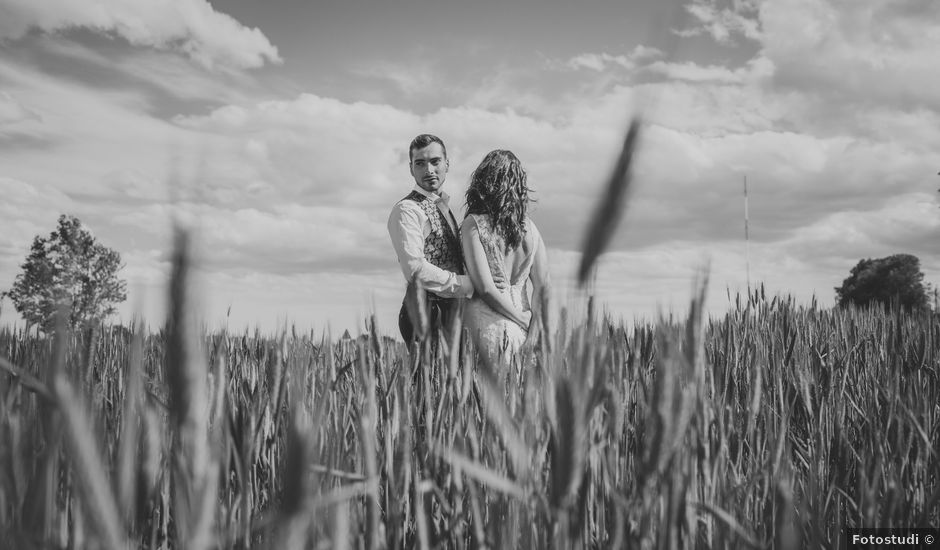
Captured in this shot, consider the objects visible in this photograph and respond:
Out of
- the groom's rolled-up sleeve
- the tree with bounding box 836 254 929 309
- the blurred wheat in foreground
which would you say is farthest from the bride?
the tree with bounding box 836 254 929 309

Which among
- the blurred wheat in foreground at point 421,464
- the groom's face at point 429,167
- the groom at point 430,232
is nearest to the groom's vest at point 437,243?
the groom at point 430,232

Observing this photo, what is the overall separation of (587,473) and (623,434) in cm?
80

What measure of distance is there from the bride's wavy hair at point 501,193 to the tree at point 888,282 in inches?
976

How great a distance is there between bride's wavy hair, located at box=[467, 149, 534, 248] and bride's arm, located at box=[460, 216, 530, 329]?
0.42 ft

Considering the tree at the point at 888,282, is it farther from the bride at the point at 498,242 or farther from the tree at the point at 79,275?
the tree at the point at 79,275

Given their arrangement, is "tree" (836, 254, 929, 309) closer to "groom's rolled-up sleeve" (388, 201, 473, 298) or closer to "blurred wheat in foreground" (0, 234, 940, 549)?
"groom's rolled-up sleeve" (388, 201, 473, 298)

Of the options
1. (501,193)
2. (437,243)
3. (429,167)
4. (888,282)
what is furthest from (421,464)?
(888,282)

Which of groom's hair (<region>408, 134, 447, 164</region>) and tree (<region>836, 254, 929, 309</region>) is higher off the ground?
tree (<region>836, 254, 929, 309</region>)

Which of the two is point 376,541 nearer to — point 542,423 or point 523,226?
point 542,423

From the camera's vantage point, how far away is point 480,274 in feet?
11.3

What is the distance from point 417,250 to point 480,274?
466 millimetres

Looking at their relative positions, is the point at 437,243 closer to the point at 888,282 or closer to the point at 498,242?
the point at 498,242

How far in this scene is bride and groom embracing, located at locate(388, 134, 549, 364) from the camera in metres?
3.51

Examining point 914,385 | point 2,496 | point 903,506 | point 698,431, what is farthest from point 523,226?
point 2,496
